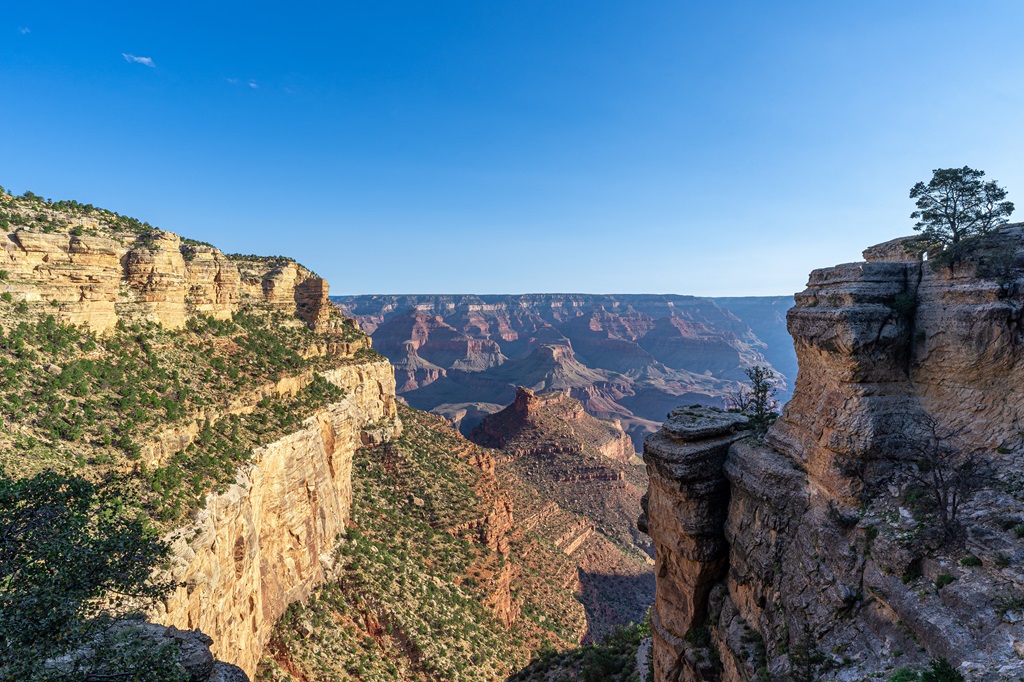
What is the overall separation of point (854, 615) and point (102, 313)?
120ft

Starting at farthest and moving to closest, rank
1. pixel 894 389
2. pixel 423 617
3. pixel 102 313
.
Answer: pixel 423 617 < pixel 102 313 < pixel 894 389

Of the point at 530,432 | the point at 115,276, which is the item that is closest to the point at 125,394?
the point at 115,276

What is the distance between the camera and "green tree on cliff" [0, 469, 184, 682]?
879 cm

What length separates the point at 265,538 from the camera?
27.9 metres

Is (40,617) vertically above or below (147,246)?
below

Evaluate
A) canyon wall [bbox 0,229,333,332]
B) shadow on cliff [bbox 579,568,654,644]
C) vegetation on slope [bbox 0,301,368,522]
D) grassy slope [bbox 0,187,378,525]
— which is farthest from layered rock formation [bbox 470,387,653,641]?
canyon wall [bbox 0,229,333,332]

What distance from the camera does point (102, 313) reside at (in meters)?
25.0

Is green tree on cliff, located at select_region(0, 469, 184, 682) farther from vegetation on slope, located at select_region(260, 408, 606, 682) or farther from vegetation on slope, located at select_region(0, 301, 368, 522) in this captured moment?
vegetation on slope, located at select_region(260, 408, 606, 682)

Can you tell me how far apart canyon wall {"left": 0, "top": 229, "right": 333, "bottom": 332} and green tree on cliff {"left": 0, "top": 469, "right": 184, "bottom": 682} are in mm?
17653

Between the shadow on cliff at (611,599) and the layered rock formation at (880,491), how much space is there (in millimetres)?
37197

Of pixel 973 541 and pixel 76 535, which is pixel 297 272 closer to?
pixel 76 535

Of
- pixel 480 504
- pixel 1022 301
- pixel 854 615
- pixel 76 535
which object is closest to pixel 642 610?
pixel 480 504

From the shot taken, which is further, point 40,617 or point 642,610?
point 642,610

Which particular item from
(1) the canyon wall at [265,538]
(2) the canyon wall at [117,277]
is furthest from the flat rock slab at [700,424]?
(2) the canyon wall at [117,277]
